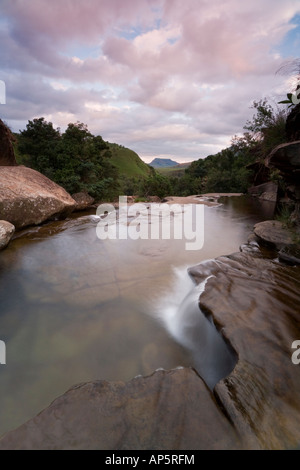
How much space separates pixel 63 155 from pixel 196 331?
1285 cm

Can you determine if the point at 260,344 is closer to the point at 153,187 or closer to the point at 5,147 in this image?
the point at 5,147

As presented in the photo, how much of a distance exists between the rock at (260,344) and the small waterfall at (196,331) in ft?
0.50

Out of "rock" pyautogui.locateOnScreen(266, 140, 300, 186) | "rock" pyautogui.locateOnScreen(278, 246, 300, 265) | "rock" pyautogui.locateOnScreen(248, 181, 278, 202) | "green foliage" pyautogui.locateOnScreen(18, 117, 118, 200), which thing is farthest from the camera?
"rock" pyautogui.locateOnScreen(248, 181, 278, 202)

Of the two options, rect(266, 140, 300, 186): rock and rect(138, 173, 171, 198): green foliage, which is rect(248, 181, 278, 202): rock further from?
rect(266, 140, 300, 186): rock

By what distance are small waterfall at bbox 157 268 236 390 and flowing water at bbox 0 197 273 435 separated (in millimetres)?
12

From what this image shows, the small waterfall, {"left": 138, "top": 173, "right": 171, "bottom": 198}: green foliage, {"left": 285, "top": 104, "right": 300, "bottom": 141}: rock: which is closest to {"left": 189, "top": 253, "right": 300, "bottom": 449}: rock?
the small waterfall

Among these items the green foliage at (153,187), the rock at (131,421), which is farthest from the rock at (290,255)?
the green foliage at (153,187)

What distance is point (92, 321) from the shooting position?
10.3 feet

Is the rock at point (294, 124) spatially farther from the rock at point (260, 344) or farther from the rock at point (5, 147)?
the rock at point (5, 147)

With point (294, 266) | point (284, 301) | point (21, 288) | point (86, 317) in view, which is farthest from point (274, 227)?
point (21, 288)

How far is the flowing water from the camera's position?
2287 mm

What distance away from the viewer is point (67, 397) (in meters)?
1.73

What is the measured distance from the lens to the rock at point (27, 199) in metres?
6.53

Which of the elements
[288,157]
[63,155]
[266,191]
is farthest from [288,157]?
[266,191]
